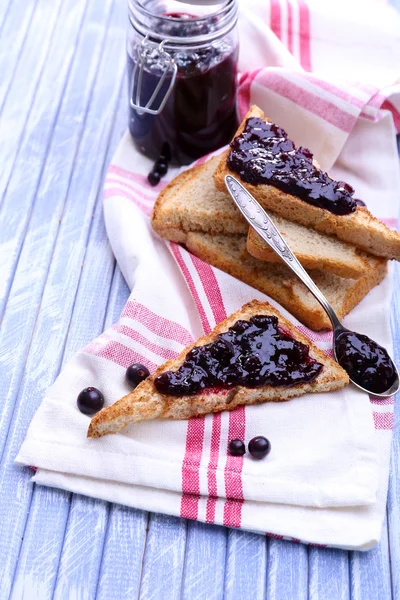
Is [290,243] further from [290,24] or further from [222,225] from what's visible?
[290,24]

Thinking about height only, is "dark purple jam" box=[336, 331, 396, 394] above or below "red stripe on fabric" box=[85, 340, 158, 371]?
above

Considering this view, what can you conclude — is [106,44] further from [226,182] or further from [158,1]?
[226,182]

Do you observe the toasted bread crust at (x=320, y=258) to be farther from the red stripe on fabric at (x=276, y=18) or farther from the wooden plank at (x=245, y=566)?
the red stripe on fabric at (x=276, y=18)

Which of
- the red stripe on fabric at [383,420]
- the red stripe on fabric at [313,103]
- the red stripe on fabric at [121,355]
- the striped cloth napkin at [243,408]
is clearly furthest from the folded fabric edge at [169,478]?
the red stripe on fabric at [313,103]

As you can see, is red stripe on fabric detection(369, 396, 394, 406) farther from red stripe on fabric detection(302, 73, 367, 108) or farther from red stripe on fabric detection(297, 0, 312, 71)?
red stripe on fabric detection(297, 0, 312, 71)

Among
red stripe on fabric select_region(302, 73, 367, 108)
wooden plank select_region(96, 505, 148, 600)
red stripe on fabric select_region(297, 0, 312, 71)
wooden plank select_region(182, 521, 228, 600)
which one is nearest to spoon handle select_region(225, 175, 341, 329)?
red stripe on fabric select_region(302, 73, 367, 108)

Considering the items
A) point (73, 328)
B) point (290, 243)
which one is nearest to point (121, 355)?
point (73, 328)

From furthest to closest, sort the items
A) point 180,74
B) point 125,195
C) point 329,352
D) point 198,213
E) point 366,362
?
point 125,195 < point 180,74 < point 198,213 < point 329,352 < point 366,362
